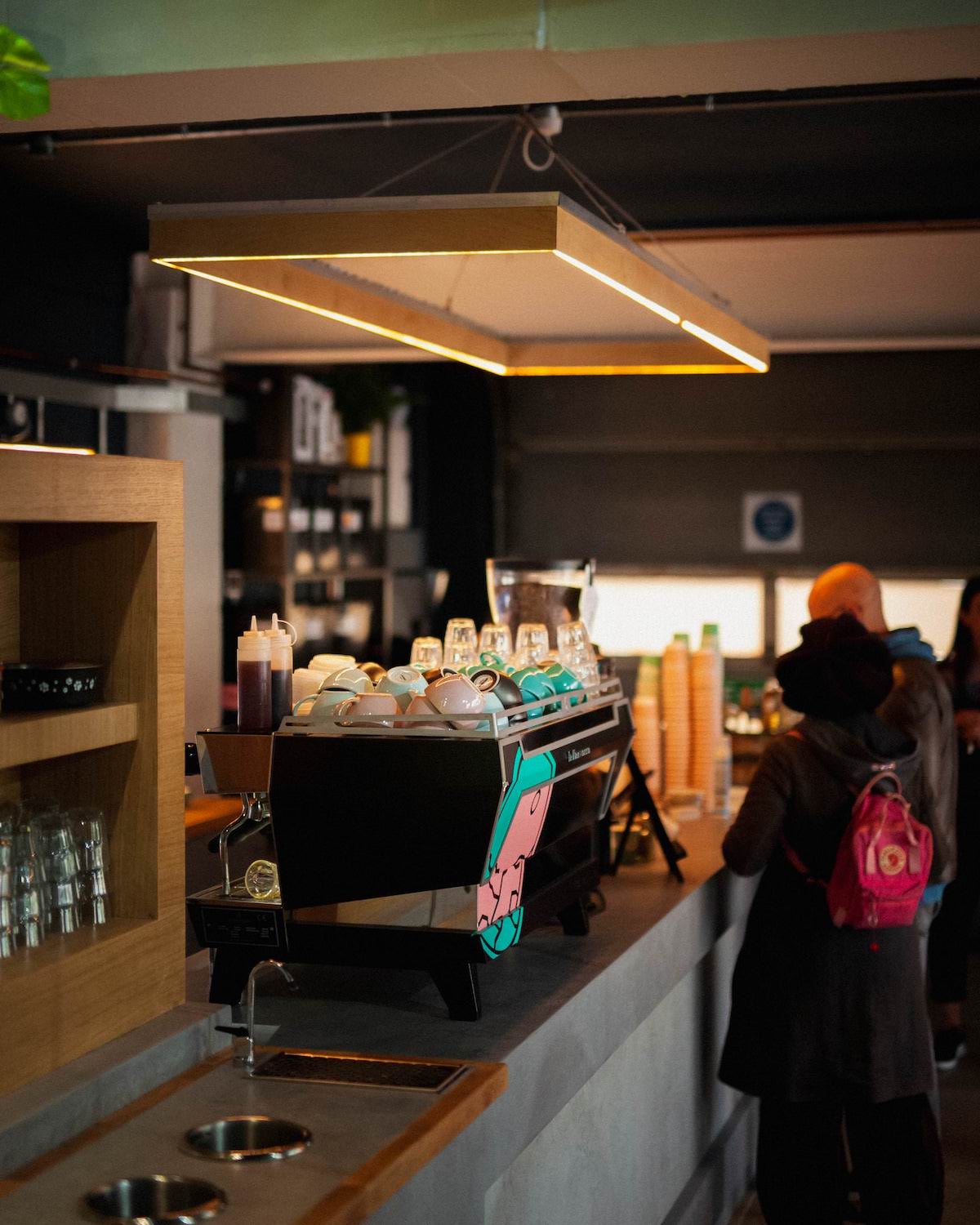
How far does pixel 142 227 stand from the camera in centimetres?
680

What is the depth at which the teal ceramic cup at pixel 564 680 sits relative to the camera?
9.82 ft

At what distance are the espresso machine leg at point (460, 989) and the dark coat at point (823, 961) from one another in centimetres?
114

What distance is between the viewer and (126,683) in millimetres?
2418

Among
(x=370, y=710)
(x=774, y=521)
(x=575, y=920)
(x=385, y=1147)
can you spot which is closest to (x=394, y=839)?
(x=370, y=710)

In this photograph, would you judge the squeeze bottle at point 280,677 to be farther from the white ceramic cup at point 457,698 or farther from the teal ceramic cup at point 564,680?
the teal ceramic cup at point 564,680

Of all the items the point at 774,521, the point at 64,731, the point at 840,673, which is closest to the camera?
the point at 64,731

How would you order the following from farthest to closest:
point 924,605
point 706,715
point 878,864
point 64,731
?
1. point 924,605
2. point 706,715
3. point 878,864
4. point 64,731

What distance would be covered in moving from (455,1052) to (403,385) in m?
7.40

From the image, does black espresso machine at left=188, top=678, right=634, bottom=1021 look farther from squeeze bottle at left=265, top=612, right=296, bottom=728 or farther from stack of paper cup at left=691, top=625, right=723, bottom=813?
stack of paper cup at left=691, top=625, right=723, bottom=813

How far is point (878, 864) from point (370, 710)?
1480mm

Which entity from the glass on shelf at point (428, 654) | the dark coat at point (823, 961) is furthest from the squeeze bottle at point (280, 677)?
the dark coat at point (823, 961)

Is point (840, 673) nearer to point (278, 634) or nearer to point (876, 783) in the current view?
point (876, 783)

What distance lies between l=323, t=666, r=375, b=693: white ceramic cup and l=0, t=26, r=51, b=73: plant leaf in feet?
4.13

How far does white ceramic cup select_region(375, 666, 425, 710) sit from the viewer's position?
103 inches
